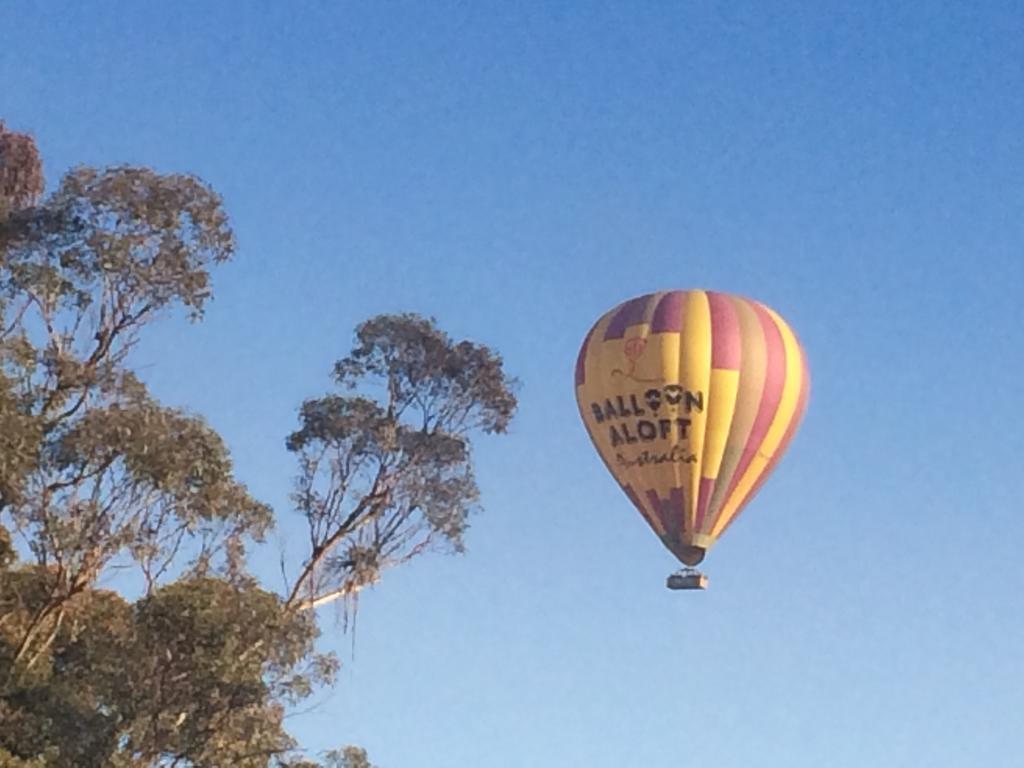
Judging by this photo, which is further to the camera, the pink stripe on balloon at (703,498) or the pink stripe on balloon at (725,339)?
the pink stripe on balloon at (703,498)

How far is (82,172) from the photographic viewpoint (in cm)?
2600

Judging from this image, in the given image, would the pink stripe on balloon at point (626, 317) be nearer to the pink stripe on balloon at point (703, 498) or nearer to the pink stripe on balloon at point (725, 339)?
the pink stripe on balloon at point (725, 339)

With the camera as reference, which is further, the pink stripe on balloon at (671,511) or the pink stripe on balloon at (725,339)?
the pink stripe on balloon at (671,511)

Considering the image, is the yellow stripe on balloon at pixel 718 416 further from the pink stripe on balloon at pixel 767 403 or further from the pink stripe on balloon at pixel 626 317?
the pink stripe on balloon at pixel 626 317

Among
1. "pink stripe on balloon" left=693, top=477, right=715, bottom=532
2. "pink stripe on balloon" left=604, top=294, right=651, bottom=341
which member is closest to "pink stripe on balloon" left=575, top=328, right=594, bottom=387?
"pink stripe on balloon" left=604, top=294, right=651, bottom=341

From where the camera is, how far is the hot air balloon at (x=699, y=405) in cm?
3048

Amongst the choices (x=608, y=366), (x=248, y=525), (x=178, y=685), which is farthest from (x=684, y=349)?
(x=178, y=685)

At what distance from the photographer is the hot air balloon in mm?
30484

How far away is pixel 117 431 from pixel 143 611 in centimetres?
262

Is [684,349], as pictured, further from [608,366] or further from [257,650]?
[257,650]

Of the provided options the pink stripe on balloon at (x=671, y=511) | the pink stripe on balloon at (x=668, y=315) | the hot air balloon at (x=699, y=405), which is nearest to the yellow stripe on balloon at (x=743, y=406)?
the hot air balloon at (x=699, y=405)

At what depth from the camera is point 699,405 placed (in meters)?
30.6

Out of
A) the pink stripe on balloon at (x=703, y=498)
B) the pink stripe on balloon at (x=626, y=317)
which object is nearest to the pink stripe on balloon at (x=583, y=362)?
the pink stripe on balloon at (x=626, y=317)

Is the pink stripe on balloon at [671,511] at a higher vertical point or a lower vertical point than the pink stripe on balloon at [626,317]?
lower
